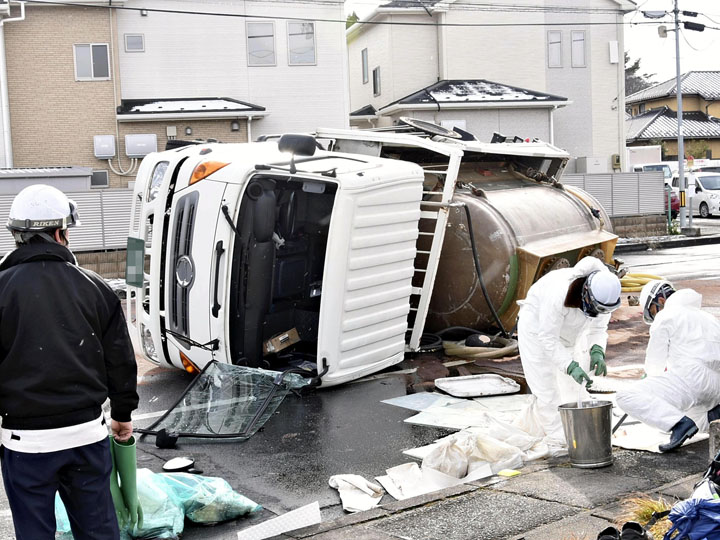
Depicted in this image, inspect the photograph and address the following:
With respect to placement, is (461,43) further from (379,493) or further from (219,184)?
(379,493)

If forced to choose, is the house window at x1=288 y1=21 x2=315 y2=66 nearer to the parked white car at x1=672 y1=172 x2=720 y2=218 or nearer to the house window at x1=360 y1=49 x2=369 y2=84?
the house window at x1=360 y1=49 x2=369 y2=84

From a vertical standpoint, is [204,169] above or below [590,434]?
above

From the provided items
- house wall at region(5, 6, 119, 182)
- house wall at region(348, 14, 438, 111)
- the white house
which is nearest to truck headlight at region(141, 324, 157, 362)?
house wall at region(5, 6, 119, 182)

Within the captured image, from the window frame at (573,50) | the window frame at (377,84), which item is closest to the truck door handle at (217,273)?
the window frame at (377,84)

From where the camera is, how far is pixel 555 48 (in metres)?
33.2

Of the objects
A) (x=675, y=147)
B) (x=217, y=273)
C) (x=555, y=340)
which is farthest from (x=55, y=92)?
(x=675, y=147)

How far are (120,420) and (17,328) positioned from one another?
24.1 inches

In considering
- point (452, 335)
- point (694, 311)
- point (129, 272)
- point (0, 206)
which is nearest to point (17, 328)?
point (694, 311)

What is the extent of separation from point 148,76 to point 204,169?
734 inches

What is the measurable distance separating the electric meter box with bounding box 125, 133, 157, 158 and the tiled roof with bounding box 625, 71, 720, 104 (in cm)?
4105

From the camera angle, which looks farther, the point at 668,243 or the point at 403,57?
the point at 403,57

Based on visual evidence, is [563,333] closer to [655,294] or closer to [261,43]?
[655,294]

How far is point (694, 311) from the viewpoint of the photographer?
632cm

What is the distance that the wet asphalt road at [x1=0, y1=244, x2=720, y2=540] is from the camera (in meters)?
5.73
